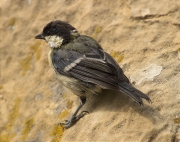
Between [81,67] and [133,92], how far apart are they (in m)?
0.77

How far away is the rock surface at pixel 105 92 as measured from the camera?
3.88 m

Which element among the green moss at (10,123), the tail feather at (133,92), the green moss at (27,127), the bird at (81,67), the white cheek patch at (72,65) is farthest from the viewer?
the green moss at (10,123)

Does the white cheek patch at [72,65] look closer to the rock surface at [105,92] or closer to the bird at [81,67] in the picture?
the bird at [81,67]

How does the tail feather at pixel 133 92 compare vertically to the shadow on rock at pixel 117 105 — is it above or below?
above

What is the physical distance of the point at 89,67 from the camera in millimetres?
4238

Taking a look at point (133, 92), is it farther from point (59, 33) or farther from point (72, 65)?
point (59, 33)

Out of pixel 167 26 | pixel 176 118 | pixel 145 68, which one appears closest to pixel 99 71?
pixel 145 68

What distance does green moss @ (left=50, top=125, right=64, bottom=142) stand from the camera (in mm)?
4229

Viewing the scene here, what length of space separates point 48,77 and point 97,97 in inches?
38.9

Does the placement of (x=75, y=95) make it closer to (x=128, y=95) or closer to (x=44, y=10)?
(x=128, y=95)

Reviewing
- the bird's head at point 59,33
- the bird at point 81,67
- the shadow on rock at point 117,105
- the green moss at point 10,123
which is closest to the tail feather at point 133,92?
the bird at point 81,67

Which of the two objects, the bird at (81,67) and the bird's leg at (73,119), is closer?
the bird at (81,67)

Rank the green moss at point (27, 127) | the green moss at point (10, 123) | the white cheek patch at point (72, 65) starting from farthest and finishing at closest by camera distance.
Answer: the green moss at point (10, 123) → the green moss at point (27, 127) → the white cheek patch at point (72, 65)

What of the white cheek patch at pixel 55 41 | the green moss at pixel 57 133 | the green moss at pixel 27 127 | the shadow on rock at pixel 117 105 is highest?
the white cheek patch at pixel 55 41
